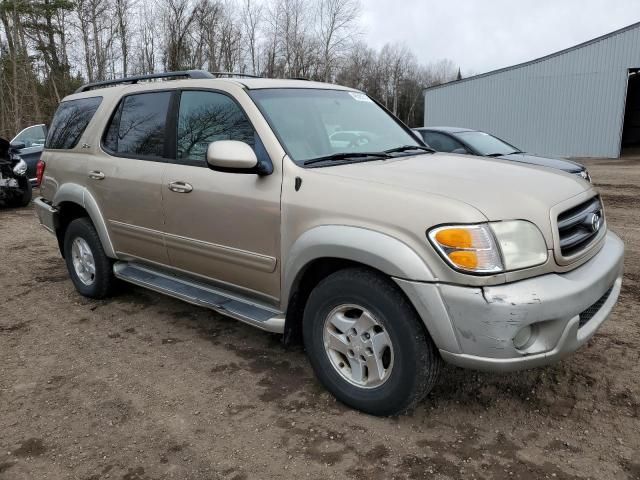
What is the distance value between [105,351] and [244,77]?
224cm

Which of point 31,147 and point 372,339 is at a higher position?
point 31,147

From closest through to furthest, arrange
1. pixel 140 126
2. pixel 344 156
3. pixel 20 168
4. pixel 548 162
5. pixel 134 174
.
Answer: pixel 344 156 < pixel 134 174 < pixel 140 126 < pixel 548 162 < pixel 20 168

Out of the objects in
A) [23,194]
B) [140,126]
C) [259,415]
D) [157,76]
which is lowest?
[259,415]

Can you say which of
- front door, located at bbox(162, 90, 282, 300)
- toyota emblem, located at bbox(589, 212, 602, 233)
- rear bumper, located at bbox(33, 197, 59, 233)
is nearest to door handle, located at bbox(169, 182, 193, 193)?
front door, located at bbox(162, 90, 282, 300)

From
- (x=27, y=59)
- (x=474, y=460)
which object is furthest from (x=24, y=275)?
(x=27, y=59)

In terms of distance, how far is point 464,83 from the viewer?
27.6m

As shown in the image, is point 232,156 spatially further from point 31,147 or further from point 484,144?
point 31,147

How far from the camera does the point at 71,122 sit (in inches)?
195

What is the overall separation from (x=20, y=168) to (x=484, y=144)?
8818mm

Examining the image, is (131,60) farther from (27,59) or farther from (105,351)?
(105,351)

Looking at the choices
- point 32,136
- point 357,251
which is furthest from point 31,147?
point 357,251

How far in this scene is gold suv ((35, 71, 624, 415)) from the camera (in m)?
2.45

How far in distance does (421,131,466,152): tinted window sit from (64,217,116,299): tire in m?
6.15

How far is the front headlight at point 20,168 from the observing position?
10.4 metres
